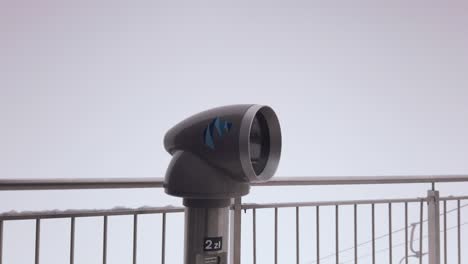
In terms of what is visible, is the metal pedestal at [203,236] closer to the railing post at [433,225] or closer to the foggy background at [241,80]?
the railing post at [433,225]

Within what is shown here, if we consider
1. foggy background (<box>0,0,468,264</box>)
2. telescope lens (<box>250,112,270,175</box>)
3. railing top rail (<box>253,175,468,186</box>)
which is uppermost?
foggy background (<box>0,0,468,264</box>)

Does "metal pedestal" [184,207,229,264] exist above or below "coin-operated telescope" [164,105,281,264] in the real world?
below

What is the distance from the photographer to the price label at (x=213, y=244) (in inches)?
35.5

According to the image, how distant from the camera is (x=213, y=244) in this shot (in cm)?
91

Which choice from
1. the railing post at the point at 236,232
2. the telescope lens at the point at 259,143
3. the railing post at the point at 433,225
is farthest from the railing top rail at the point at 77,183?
the railing post at the point at 433,225

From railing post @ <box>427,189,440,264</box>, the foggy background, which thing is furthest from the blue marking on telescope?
the foggy background

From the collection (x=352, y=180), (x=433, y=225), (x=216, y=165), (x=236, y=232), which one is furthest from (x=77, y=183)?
(x=433, y=225)

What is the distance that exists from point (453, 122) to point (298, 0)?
7.68 ft

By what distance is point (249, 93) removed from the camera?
17.4ft

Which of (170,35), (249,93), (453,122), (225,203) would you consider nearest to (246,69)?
(249,93)

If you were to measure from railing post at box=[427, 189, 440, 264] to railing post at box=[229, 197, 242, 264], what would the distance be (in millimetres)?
1133

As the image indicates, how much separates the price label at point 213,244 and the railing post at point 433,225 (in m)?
1.75

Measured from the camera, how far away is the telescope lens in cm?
89

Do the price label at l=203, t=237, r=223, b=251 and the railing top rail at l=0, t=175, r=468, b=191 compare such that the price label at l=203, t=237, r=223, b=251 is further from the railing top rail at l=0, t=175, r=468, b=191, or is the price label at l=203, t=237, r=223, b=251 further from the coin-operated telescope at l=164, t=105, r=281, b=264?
the railing top rail at l=0, t=175, r=468, b=191
